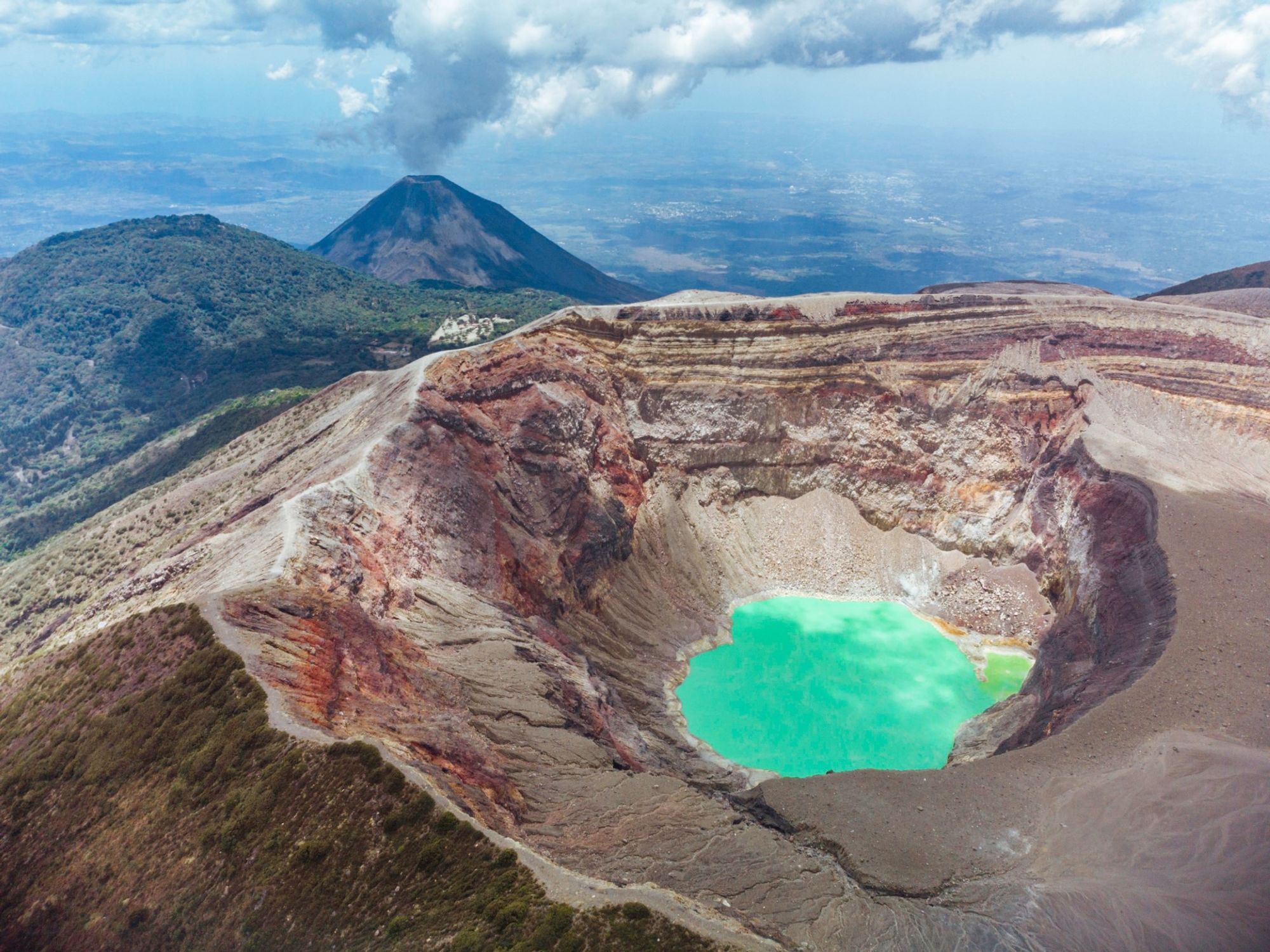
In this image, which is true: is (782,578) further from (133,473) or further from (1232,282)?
(1232,282)

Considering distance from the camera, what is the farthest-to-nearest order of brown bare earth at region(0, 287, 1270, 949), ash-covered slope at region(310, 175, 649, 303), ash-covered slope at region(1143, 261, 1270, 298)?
ash-covered slope at region(310, 175, 649, 303) → ash-covered slope at region(1143, 261, 1270, 298) → brown bare earth at region(0, 287, 1270, 949)

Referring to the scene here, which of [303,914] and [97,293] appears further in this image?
[97,293]

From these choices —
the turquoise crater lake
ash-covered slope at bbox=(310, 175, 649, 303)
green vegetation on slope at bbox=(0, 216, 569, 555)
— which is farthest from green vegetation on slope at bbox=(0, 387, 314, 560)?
ash-covered slope at bbox=(310, 175, 649, 303)

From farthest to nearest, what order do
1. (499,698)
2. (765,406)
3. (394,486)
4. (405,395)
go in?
(765,406) → (405,395) → (394,486) → (499,698)

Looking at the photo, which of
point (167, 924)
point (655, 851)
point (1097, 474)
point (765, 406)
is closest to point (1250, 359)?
point (1097, 474)

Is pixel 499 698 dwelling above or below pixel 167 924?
below

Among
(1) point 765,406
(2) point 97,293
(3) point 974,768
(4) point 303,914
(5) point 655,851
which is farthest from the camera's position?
(2) point 97,293

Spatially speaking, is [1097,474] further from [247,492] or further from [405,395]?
[247,492]

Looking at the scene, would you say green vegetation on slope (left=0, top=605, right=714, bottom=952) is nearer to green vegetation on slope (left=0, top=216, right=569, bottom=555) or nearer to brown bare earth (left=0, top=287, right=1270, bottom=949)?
brown bare earth (left=0, top=287, right=1270, bottom=949)
